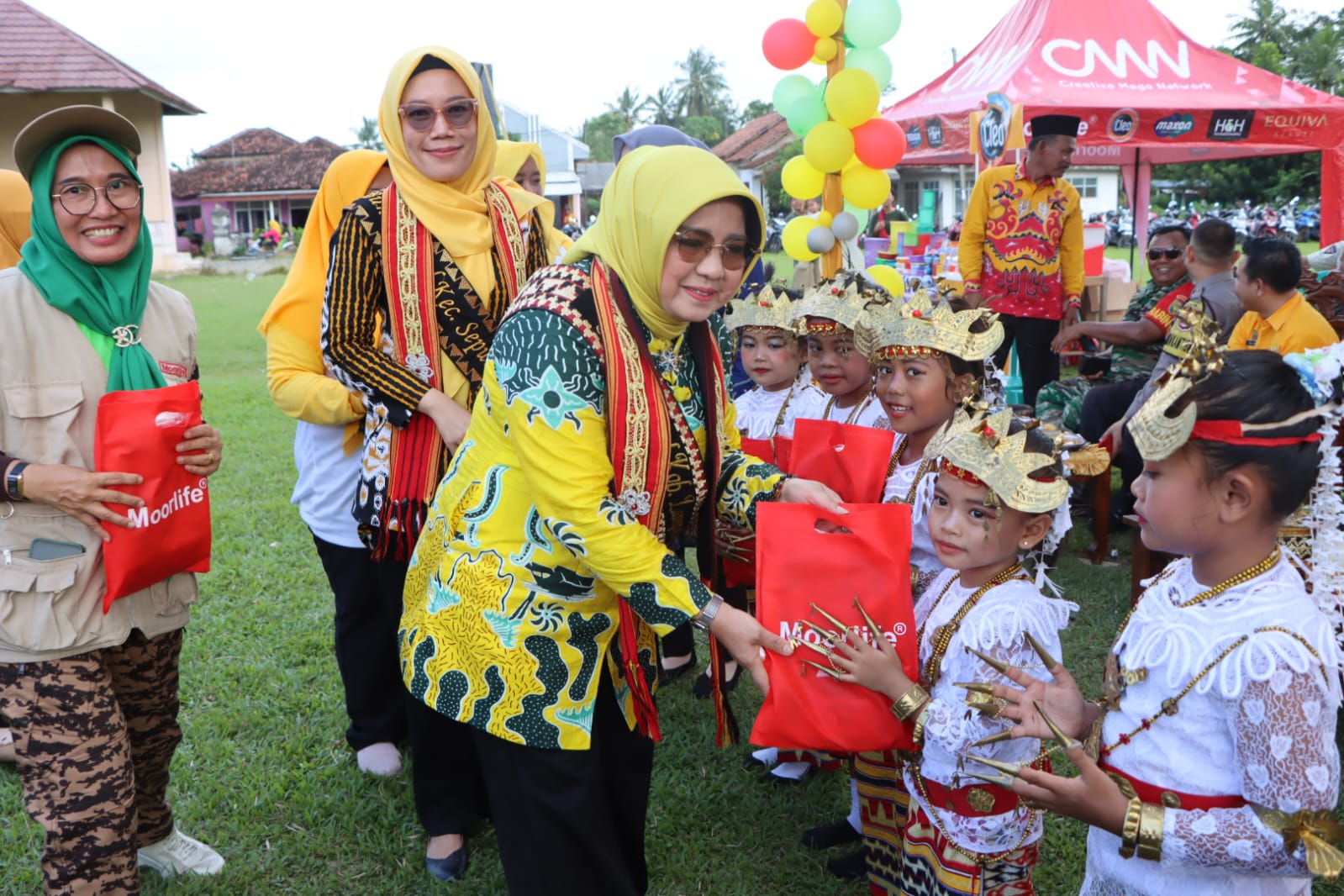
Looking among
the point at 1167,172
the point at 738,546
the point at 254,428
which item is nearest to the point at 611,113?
the point at 1167,172

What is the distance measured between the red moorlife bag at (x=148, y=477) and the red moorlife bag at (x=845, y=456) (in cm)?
166

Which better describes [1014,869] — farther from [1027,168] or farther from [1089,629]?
[1027,168]

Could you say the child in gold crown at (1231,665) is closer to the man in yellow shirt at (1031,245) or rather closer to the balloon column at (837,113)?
the balloon column at (837,113)

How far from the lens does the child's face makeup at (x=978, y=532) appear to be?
7.54 ft

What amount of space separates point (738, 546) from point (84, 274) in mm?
2038

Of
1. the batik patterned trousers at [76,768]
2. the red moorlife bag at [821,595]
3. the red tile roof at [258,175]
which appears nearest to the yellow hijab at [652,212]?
the red moorlife bag at [821,595]

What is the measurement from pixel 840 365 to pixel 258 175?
1956 inches

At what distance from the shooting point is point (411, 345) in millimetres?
2932

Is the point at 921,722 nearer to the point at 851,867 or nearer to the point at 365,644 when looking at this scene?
the point at 851,867

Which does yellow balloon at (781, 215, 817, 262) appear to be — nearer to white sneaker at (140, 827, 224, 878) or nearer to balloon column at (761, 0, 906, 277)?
balloon column at (761, 0, 906, 277)

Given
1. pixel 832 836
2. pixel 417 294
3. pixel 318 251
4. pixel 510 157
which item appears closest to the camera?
pixel 417 294

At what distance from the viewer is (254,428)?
9.20 m

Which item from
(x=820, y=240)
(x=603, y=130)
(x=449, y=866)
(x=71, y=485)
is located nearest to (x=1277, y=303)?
(x=820, y=240)

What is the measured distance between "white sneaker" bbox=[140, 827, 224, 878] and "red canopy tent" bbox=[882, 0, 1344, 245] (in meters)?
8.02
